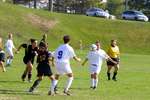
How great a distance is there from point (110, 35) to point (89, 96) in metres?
49.7

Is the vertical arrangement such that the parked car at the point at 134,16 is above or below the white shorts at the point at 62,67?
below

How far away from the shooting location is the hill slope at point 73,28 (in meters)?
64.2

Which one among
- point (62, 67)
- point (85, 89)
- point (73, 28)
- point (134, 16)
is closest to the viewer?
point (62, 67)

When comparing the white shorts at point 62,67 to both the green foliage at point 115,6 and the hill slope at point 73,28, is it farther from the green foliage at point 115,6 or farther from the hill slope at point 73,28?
the green foliage at point 115,6

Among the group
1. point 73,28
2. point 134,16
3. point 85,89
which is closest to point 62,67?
point 85,89

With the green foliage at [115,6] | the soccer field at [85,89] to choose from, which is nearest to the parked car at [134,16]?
the green foliage at [115,6]

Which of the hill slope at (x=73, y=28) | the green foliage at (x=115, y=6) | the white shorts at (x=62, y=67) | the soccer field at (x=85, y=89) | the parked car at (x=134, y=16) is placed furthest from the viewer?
the green foliage at (x=115, y=6)

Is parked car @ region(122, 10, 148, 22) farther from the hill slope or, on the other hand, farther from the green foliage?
the green foliage

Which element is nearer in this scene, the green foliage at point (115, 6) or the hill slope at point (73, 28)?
the hill slope at point (73, 28)

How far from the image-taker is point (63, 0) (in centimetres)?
11481

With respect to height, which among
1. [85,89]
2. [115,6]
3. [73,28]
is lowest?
[73,28]

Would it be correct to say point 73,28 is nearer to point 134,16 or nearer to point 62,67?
point 134,16

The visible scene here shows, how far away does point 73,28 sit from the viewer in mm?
69938

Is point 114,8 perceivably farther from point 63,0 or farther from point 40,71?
point 40,71
